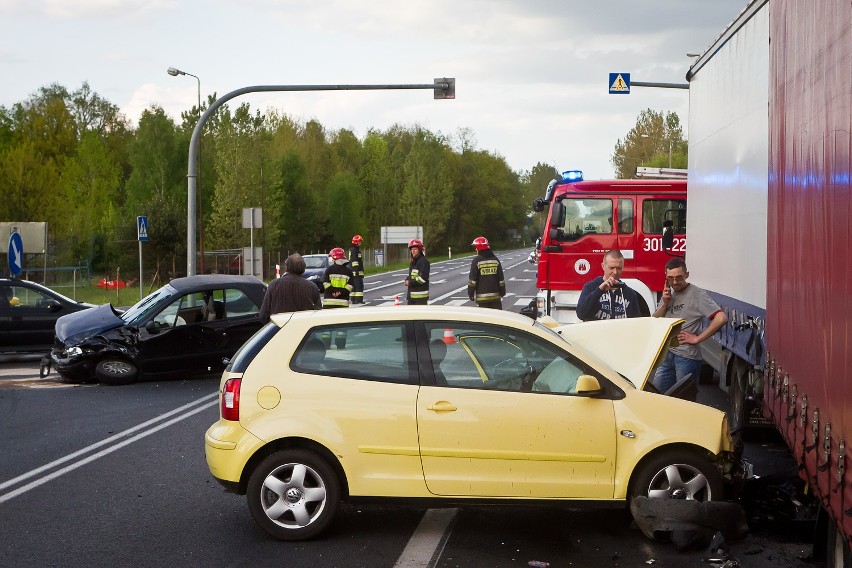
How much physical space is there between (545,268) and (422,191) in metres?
97.1

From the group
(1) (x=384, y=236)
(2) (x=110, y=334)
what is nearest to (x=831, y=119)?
(2) (x=110, y=334)

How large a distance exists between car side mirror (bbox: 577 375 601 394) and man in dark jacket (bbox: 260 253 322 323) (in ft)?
22.7

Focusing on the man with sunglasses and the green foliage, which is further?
the green foliage

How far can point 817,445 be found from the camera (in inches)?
182

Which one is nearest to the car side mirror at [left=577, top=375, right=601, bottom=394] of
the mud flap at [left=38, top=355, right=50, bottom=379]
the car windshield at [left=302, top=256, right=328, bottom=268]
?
the mud flap at [left=38, top=355, right=50, bottom=379]

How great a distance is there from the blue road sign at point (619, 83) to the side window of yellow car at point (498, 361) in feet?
77.6

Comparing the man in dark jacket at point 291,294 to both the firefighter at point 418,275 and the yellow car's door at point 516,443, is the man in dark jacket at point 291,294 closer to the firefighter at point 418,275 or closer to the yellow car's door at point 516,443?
the firefighter at point 418,275

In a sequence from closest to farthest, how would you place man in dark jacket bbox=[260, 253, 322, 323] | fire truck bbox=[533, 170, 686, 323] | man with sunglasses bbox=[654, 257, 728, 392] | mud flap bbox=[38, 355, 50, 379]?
man with sunglasses bbox=[654, 257, 728, 392]
man in dark jacket bbox=[260, 253, 322, 323]
mud flap bbox=[38, 355, 50, 379]
fire truck bbox=[533, 170, 686, 323]

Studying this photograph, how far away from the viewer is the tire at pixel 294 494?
6871mm

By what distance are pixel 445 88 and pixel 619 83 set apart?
7.15 meters

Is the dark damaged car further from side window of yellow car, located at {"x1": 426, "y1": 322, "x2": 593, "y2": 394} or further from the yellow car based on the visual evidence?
side window of yellow car, located at {"x1": 426, "y1": 322, "x2": 593, "y2": 394}

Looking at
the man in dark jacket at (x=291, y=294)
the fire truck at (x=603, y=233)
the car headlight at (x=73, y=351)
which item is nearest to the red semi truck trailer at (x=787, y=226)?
the man in dark jacket at (x=291, y=294)

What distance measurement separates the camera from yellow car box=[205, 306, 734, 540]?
267 inches

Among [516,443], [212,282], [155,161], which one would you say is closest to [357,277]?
[212,282]
